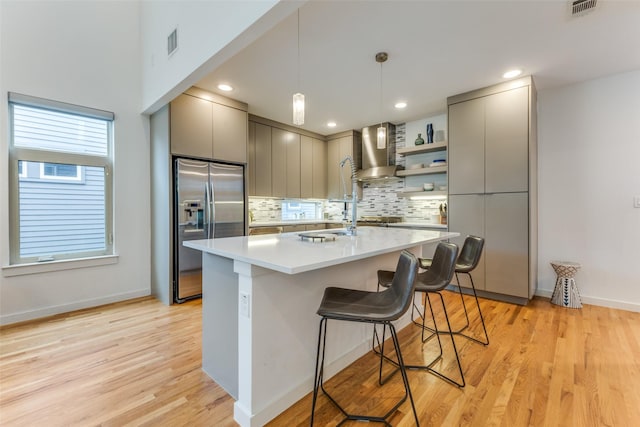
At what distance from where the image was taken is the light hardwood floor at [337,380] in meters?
1.50

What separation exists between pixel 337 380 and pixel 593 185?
365 cm

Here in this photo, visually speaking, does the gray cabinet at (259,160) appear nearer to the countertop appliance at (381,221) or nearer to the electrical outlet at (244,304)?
the countertop appliance at (381,221)

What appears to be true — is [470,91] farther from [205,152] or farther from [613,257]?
[205,152]

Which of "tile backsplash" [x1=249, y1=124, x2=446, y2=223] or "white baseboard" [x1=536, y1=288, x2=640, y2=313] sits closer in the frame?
"white baseboard" [x1=536, y1=288, x2=640, y2=313]

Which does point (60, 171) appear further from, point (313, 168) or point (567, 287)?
point (567, 287)

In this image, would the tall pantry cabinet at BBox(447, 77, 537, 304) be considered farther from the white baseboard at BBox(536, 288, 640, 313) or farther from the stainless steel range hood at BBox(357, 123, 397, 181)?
the stainless steel range hood at BBox(357, 123, 397, 181)

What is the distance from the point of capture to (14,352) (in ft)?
7.14

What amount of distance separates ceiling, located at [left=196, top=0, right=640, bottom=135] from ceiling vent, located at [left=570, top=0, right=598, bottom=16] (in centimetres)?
4

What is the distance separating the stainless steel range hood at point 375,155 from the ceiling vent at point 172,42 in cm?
324

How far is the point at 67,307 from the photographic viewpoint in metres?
2.99

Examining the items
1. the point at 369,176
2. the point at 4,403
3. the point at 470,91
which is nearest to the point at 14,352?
the point at 4,403

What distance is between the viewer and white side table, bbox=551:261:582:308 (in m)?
3.15

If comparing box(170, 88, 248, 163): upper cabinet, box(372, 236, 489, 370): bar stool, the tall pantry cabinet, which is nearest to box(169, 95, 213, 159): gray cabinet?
box(170, 88, 248, 163): upper cabinet

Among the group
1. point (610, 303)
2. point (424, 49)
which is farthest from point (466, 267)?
point (610, 303)
